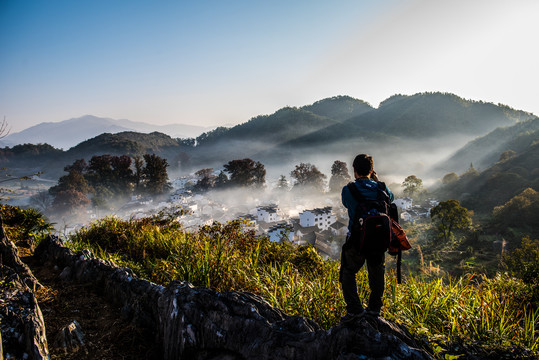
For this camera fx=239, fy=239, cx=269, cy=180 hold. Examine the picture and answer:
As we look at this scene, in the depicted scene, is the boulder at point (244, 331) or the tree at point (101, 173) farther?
the tree at point (101, 173)

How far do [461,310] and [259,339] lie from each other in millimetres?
2395

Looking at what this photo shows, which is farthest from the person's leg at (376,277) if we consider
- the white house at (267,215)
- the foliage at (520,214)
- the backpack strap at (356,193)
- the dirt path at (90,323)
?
the white house at (267,215)

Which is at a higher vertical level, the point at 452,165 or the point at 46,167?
the point at 46,167

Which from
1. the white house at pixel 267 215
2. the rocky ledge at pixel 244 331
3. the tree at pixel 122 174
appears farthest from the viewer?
the tree at pixel 122 174

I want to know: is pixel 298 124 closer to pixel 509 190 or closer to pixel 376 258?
pixel 509 190

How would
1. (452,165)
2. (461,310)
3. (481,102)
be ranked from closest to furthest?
(461,310) → (452,165) → (481,102)

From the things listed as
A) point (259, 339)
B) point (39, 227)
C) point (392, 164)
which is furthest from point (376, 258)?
point (392, 164)

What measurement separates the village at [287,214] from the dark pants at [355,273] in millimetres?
17623

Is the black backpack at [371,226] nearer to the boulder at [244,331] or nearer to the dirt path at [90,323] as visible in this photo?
the boulder at [244,331]

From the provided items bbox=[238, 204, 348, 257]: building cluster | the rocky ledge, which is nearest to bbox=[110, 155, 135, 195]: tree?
bbox=[238, 204, 348, 257]: building cluster

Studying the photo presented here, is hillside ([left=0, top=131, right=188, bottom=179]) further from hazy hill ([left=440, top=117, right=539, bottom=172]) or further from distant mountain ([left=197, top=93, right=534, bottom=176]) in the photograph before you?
hazy hill ([left=440, top=117, right=539, bottom=172])

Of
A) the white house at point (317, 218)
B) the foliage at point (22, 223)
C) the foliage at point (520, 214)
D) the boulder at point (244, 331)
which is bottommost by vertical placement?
the white house at point (317, 218)

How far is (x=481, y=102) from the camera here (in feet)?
353

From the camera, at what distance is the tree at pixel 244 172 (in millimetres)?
44531
